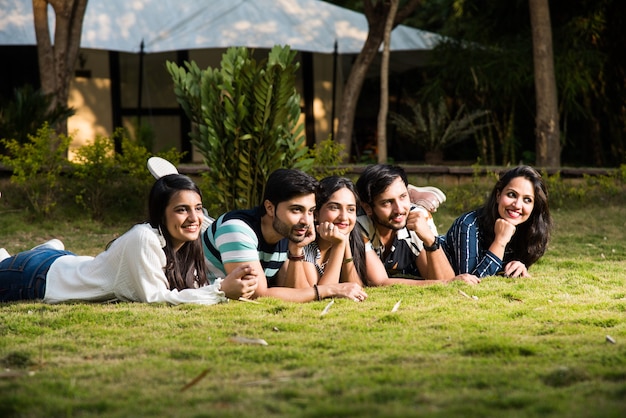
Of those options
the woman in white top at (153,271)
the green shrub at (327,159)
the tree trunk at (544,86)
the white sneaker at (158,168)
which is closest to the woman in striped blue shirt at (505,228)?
the woman in white top at (153,271)

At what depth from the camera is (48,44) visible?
11.1 meters

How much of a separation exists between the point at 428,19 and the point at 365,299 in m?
14.6

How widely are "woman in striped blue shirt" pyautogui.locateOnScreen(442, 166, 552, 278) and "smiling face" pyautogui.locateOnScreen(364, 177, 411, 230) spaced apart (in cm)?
58

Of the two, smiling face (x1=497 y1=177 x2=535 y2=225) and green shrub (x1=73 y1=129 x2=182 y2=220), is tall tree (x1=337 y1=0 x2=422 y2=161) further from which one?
smiling face (x1=497 y1=177 x2=535 y2=225)

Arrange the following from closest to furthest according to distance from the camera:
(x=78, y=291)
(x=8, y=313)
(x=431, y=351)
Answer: (x=431, y=351) < (x=8, y=313) < (x=78, y=291)

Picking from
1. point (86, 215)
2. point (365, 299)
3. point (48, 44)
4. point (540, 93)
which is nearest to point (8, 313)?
point (365, 299)

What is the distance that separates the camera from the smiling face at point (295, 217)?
16.0 ft

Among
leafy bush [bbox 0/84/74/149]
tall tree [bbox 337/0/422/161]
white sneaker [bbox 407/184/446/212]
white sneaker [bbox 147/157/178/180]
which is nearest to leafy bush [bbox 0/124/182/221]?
leafy bush [bbox 0/84/74/149]

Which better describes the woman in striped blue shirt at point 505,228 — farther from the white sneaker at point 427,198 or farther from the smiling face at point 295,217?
the smiling face at point 295,217

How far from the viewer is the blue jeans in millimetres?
5199

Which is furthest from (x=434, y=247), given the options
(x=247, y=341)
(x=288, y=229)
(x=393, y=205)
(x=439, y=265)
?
(x=247, y=341)

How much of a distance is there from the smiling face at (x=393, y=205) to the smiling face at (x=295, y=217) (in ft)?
2.14

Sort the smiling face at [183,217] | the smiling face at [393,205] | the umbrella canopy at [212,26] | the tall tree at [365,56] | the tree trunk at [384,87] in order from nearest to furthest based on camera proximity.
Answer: the smiling face at [183,217]
the smiling face at [393,205]
the tree trunk at [384,87]
the tall tree at [365,56]
the umbrella canopy at [212,26]

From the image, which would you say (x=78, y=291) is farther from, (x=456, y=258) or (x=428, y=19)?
(x=428, y=19)
